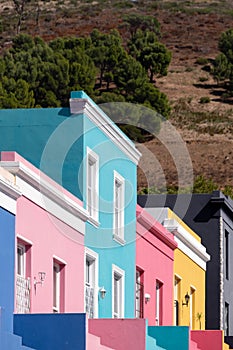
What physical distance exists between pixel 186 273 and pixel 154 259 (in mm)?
3956

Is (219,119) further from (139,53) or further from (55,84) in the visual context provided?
(55,84)

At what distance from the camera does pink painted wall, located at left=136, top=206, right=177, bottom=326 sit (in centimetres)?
3022

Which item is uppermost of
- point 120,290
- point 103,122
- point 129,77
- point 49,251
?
point 129,77

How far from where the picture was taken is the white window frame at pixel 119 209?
91.5 feet

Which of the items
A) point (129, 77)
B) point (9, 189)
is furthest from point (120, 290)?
point (129, 77)

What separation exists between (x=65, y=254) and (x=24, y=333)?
417 centimetres

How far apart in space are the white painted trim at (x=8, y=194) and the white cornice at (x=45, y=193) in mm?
742

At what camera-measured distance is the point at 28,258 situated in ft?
71.6

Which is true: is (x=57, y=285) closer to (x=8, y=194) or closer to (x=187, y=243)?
(x=8, y=194)

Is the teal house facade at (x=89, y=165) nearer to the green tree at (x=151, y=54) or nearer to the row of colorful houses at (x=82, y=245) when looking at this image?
the row of colorful houses at (x=82, y=245)

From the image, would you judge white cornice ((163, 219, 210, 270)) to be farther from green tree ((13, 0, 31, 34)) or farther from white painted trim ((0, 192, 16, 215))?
green tree ((13, 0, 31, 34))

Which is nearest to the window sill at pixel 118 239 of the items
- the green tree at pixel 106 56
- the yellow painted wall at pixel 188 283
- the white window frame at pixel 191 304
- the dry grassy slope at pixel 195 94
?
the yellow painted wall at pixel 188 283

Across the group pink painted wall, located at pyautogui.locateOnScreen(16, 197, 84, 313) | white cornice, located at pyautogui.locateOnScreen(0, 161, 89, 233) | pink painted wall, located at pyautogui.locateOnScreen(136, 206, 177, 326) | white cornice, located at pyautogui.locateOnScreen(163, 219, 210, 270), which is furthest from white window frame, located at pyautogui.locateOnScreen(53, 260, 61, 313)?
white cornice, located at pyautogui.locateOnScreen(163, 219, 210, 270)

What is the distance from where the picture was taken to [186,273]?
35125 millimetres
